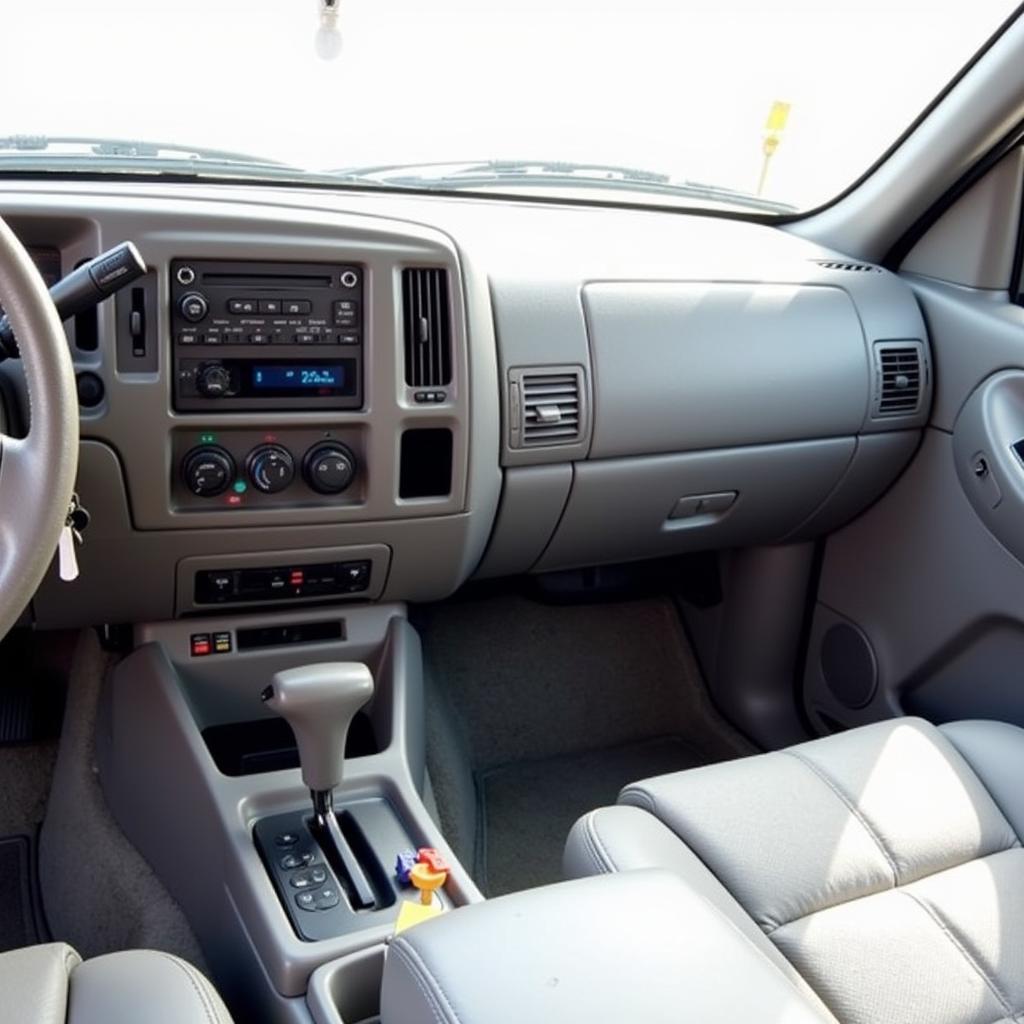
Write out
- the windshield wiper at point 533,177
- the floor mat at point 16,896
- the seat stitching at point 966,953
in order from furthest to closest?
the windshield wiper at point 533,177
the floor mat at point 16,896
the seat stitching at point 966,953

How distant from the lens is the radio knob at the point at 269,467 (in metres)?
1.46

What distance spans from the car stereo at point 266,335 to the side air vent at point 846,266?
3.22 ft

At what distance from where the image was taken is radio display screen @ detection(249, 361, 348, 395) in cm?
144

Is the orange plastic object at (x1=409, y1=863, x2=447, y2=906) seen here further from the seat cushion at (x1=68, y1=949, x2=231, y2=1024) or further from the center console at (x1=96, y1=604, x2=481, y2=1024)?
the seat cushion at (x1=68, y1=949, x2=231, y2=1024)

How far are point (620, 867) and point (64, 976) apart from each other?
0.56 metres

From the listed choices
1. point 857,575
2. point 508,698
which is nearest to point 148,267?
point 508,698

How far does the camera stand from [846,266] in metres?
2.05

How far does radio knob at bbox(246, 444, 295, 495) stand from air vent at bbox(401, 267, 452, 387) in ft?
0.66

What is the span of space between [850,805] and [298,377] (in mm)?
897

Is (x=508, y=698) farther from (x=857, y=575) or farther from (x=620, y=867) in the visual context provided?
(x=620, y=867)

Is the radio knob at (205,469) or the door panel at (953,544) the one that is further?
the door panel at (953,544)

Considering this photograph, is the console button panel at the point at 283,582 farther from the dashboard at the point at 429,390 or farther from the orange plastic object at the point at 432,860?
the orange plastic object at the point at 432,860

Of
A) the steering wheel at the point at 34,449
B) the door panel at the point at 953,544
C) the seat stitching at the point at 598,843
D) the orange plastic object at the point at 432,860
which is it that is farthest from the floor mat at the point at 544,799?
the steering wheel at the point at 34,449

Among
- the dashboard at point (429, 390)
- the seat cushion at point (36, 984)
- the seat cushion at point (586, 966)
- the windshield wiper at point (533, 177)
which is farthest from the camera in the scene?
the windshield wiper at point (533, 177)
